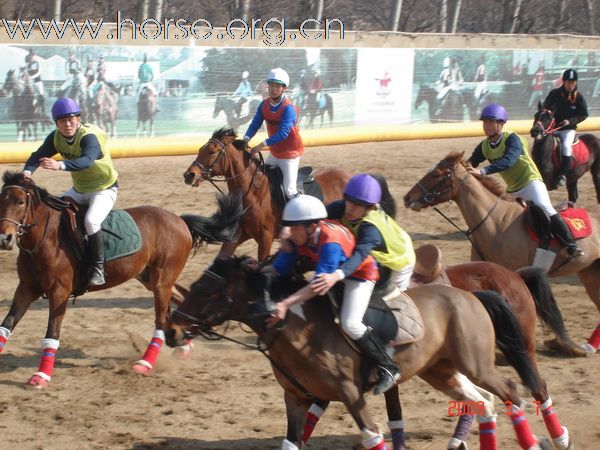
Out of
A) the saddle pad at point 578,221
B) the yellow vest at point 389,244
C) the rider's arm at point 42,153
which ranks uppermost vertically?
the rider's arm at point 42,153

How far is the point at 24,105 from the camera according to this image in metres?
18.1

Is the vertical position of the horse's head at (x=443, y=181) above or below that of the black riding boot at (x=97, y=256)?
above

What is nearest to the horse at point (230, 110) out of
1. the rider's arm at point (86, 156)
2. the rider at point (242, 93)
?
the rider at point (242, 93)

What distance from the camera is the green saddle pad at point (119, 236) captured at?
28.0ft

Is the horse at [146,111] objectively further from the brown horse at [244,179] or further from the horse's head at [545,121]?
the horse's head at [545,121]

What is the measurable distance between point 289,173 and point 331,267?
18.6ft

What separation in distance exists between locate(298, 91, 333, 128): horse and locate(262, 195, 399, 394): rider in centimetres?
1638

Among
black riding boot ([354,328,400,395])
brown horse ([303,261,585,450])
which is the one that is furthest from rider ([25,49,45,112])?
black riding boot ([354,328,400,395])

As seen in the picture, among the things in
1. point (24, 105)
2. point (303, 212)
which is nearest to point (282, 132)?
point (303, 212)

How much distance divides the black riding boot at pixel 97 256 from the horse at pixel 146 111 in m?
11.6

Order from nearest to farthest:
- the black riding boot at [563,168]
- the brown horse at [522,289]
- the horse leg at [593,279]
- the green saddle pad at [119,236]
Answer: the brown horse at [522,289] < the green saddle pad at [119,236] < the horse leg at [593,279] < the black riding boot at [563,168]

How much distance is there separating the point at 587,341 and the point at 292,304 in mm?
4639

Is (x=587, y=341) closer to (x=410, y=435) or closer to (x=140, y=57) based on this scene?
(x=410, y=435)

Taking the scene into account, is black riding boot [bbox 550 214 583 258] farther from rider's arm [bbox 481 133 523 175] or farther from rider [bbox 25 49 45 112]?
rider [bbox 25 49 45 112]
